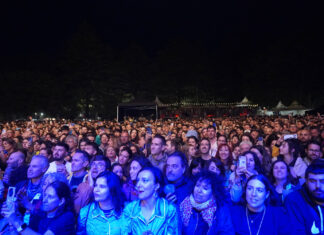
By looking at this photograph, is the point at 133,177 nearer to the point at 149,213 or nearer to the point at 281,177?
the point at 149,213

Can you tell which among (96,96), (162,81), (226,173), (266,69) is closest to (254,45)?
(266,69)

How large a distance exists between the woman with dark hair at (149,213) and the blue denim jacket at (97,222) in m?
0.11

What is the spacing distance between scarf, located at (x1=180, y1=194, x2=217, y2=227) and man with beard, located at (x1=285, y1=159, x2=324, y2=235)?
646mm

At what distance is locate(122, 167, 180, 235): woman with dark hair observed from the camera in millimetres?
2438

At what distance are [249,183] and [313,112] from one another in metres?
18.6

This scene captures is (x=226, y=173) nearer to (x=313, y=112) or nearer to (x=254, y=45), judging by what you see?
(x=313, y=112)

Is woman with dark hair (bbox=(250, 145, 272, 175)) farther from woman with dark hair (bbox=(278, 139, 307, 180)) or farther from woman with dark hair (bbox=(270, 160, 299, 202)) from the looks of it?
woman with dark hair (bbox=(270, 160, 299, 202))

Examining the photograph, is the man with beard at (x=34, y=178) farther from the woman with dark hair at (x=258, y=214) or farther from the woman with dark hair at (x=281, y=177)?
the woman with dark hair at (x=281, y=177)

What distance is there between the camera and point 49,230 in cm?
261

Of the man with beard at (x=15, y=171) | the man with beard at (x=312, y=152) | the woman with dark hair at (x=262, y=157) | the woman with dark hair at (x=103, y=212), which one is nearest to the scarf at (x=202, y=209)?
the woman with dark hair at (x=103, y=212)

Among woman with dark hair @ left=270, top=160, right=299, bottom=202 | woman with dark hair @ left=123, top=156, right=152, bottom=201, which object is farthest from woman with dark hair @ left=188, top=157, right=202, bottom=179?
woman with dark hair @ left=270, top=160, right=299, bottom=202

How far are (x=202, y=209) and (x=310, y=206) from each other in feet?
2.90

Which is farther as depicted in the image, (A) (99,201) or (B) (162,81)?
(B) (162,81)

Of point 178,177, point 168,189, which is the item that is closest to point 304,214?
point 168,189
